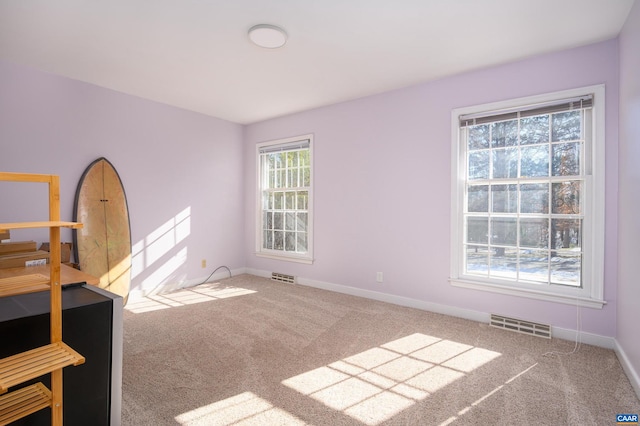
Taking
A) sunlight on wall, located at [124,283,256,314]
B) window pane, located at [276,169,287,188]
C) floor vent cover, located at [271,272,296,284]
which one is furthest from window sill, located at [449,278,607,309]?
window pane, located at [276,169,287,188]

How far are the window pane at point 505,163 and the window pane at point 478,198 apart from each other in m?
0.17

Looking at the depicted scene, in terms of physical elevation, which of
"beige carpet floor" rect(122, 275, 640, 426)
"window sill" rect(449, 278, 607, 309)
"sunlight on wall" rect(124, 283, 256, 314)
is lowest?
"beige carpet floor" rect(122, 275, 640, 426)

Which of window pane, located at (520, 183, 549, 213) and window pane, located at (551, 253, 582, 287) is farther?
window pane, located at (520, 183, 549, 213)

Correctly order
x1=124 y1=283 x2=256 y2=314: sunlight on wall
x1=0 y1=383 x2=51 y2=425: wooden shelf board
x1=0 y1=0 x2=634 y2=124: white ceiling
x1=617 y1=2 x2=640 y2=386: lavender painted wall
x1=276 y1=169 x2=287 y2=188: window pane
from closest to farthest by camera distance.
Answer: x1=0 y1=383 x2=51 y2=425: wooden shelf board, x1=617 y1=2 x2=640 y2=386: lavender painted wall, x1=0 y1=0 x2=634 y2=124: white ceiling, x1=124 y1=283 x2=256 y2=314: sunlight on wall, x1=276 y1=169 x2=287 y2=188: window pane

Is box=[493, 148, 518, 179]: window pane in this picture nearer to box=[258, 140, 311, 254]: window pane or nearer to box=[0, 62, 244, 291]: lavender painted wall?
box=[258, 140, 311, 254]: window pane

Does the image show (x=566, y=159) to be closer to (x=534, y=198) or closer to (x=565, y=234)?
(x=534, y=198)

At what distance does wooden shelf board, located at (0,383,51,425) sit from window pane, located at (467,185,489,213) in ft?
11.5

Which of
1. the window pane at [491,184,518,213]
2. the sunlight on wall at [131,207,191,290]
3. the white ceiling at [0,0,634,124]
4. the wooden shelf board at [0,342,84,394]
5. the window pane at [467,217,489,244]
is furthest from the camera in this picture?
the sunlight on wall at [131,207,191,290]

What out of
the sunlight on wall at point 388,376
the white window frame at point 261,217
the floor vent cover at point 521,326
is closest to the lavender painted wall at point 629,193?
the floor vent cover at point 521,326

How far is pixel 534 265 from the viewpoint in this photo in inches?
121

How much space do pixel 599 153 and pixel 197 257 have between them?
482cm

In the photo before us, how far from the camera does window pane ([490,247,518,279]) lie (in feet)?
10.4

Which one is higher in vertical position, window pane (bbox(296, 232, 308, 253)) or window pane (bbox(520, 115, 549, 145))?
window pane (bbox(520, 115, 549, 145))

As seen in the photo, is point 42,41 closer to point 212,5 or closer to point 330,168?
point 212,5
